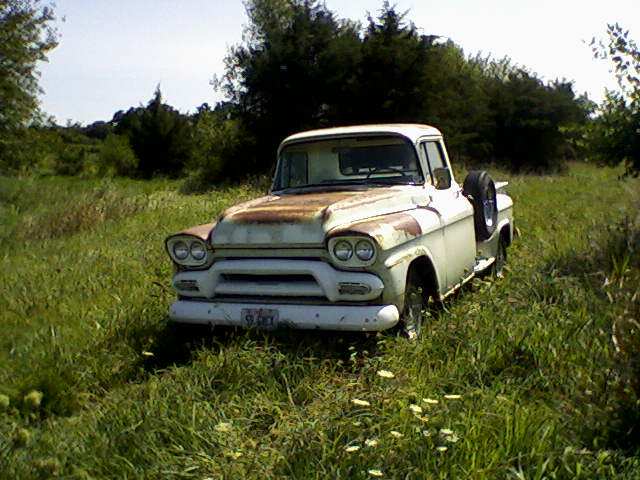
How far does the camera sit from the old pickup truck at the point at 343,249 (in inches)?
180

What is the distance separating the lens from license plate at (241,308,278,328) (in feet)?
15.5

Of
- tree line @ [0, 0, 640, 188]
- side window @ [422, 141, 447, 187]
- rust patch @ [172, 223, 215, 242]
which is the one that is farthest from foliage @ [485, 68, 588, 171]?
rust patch @ [172, 223, 215, 242]

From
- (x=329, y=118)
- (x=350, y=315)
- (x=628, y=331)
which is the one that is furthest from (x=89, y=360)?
(x=329, y=118)

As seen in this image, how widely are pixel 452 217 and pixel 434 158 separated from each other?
93cm

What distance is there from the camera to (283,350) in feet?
14.9

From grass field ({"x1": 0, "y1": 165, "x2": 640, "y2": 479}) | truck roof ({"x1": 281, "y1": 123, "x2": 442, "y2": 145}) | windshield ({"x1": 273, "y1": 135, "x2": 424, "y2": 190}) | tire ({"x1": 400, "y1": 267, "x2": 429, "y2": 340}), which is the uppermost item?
truck roof ({"x1": 281, "y1": 123, "x2": 442, "y2": 145})

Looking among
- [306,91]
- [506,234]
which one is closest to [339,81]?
[306,91]

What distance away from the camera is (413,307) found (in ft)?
16.4

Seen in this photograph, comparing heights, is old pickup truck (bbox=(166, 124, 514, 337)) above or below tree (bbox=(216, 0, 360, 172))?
below

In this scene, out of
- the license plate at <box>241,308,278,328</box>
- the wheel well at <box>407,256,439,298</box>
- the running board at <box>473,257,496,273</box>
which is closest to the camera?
the license plate at <box>241,308,278,328</box>

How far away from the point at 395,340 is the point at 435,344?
277 millimetres

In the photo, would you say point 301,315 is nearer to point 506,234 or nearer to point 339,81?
point 506,234

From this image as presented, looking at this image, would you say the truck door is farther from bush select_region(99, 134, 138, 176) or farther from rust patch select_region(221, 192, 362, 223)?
bush select_region(99, 134, 138, 176)

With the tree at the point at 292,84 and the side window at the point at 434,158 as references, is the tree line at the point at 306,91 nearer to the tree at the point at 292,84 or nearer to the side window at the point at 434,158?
the tree at the point at 292,84
